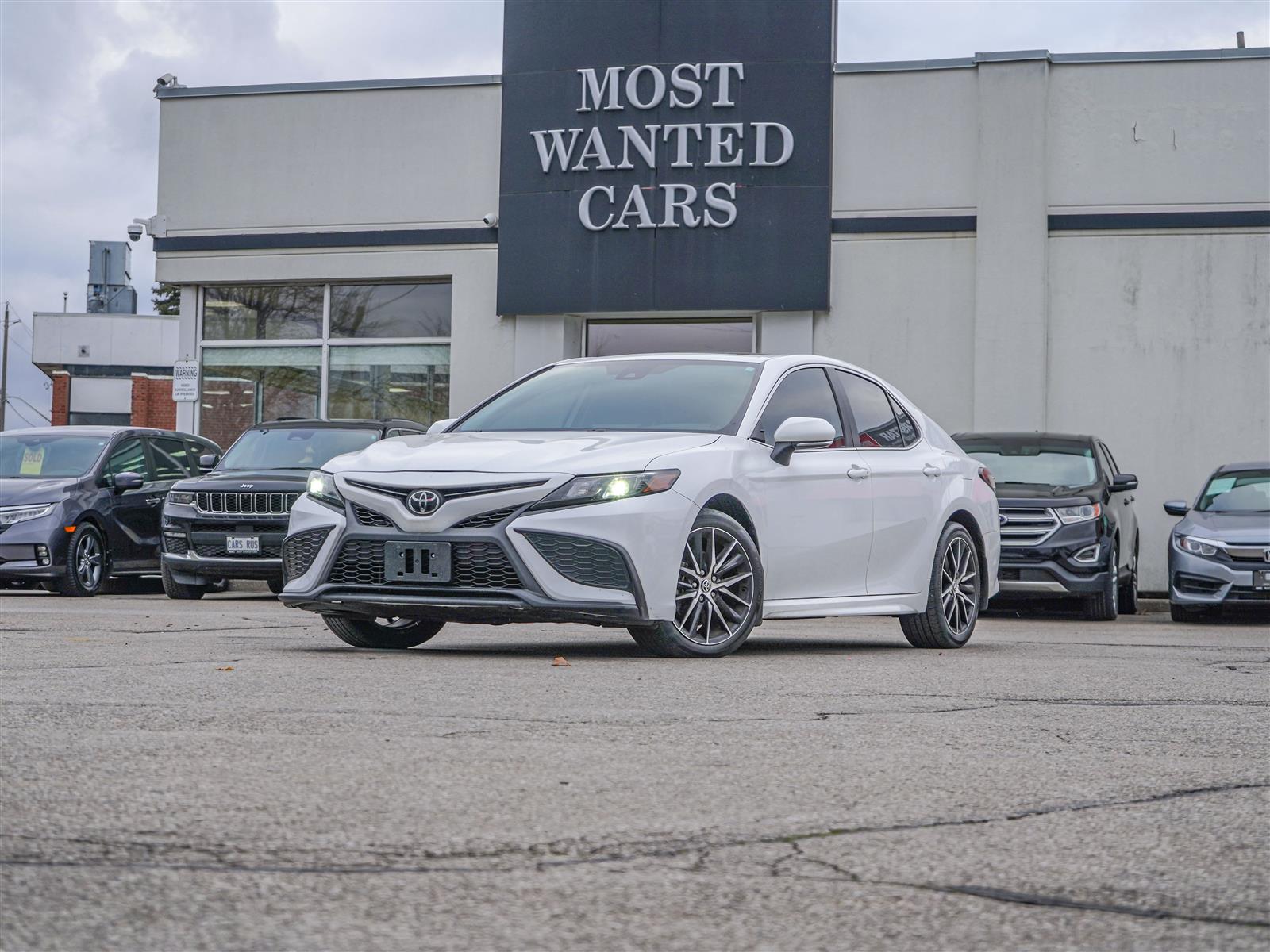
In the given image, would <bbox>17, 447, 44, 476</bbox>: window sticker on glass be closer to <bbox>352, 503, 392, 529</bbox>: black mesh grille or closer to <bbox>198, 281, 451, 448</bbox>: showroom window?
<bbox>198, 281, 451, 448</bbox>: showroom window

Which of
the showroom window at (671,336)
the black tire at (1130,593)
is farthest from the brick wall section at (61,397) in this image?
the black tire at (1130,593)

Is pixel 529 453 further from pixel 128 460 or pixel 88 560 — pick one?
pixel 128 460

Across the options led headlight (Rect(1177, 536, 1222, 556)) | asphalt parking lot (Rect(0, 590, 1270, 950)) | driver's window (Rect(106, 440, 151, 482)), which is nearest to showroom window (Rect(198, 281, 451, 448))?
driver's window (Rect(106, 440, 151, 482))

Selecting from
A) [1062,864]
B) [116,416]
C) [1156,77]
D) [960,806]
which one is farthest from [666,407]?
[116,416]

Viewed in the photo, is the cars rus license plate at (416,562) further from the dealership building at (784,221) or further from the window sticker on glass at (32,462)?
the dealership building at (784,221)

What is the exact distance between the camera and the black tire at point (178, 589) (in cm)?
1609

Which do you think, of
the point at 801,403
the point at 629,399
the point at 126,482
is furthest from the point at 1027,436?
the point at 126,482

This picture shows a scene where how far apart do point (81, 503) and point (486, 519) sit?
32.1ft

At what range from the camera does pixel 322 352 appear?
Result: 2331 cm

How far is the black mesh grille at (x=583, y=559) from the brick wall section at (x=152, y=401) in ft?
156

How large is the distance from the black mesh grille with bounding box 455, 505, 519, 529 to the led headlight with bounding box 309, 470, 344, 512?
2.20 feet

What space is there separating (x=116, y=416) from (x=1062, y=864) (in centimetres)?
6069

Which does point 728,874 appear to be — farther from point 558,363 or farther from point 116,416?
point 116,416

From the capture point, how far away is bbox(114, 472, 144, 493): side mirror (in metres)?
17.1
